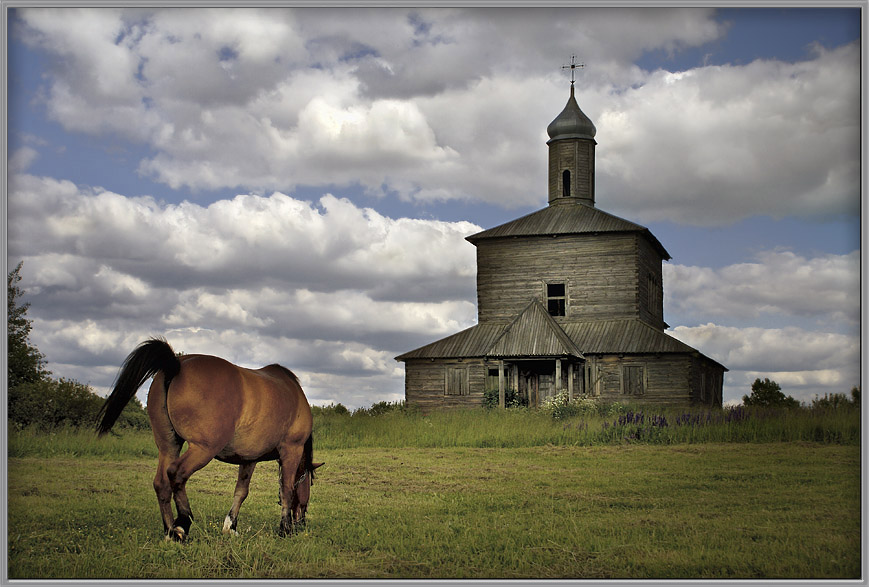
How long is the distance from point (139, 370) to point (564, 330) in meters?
26.7

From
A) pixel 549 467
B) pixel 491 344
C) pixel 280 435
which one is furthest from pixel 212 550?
pixel 491 344

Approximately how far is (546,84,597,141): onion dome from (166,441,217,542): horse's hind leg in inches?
1280

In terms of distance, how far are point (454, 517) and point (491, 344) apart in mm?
22625

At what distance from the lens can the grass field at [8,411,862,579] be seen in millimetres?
7672

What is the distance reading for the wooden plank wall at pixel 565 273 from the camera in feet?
107

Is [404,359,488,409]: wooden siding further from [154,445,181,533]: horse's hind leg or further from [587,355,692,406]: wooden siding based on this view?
[154,445,181,533]: horse's hind leg

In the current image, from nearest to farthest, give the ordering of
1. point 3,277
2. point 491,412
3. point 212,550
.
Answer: point 212,550 < point 3,277 < point 491,412

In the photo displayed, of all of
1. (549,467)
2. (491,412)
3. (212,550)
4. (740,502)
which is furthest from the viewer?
(491,412)

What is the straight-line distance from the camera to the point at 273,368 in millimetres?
8336

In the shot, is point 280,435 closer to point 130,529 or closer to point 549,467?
point 130,529

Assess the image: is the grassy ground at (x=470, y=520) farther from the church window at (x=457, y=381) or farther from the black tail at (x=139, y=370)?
the church window at (x=457, y=381)

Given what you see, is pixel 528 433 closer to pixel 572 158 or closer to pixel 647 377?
pixel 647 377

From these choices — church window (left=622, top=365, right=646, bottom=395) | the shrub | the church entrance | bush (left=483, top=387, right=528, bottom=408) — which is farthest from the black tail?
church window (left=622, top=365, right=646, bottom=395)

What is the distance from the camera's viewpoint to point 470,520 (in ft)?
32.1
